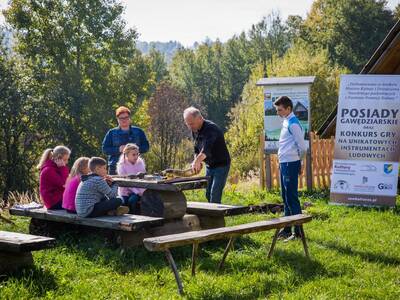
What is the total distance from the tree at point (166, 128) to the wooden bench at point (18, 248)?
36.5m

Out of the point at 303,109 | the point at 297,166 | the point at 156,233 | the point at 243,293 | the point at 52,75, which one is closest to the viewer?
the point at 243,293

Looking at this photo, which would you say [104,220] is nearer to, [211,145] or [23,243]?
[23,243]

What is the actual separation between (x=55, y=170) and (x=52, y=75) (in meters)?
25.8

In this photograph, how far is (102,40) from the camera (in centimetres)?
3659

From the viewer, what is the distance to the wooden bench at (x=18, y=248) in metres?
5.75

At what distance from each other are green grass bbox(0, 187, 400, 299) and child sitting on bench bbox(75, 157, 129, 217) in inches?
18.5

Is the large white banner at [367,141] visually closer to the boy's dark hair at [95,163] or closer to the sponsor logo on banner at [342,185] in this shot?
the sponsor logo on banner at [342,185]

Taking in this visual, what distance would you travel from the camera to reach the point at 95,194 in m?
7.34

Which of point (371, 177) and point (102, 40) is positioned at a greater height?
point (102, 40)

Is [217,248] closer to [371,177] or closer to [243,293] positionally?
[243,293]

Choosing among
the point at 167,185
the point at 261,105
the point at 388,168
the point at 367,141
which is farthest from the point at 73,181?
the point at 261,105

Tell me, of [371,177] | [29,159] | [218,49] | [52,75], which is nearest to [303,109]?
[371,177]

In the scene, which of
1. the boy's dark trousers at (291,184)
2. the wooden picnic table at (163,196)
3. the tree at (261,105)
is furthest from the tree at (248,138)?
the wooden picnic table at (163,196)

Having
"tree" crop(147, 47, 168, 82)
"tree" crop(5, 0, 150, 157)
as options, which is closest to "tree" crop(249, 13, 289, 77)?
"tree" crop(147, 47, 168, 82)
